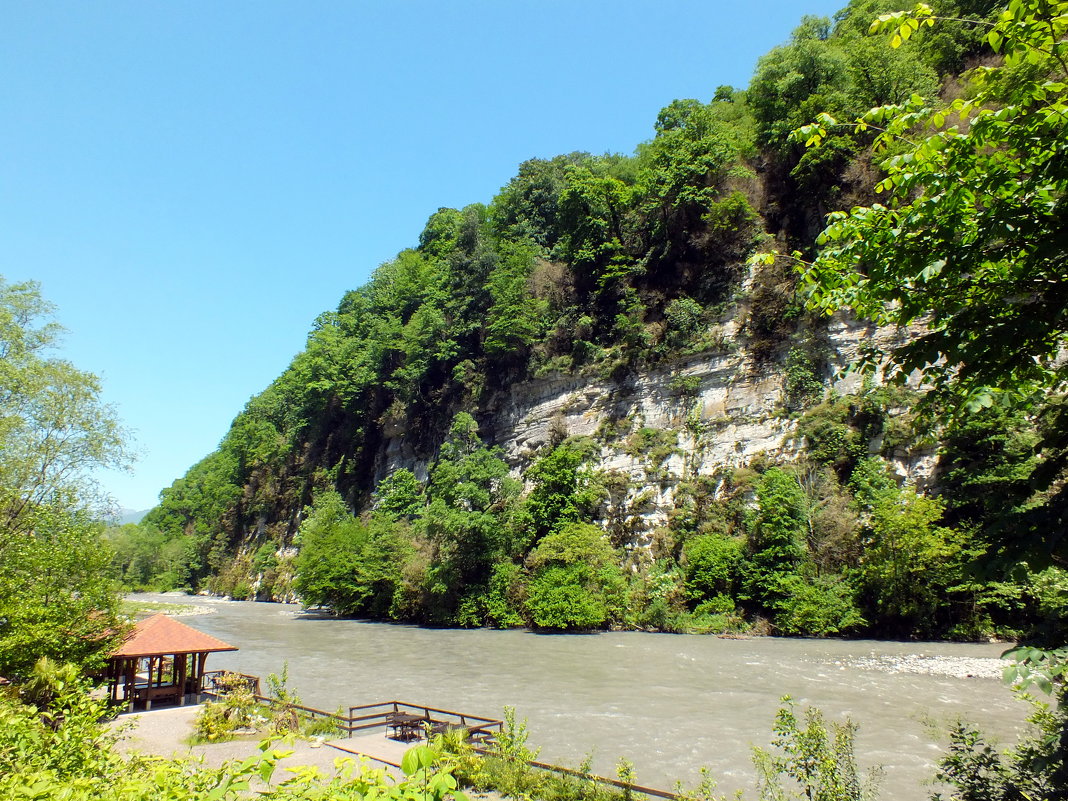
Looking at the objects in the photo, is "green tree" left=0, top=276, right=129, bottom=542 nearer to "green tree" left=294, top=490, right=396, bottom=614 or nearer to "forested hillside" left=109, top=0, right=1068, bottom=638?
"forested hillside" left=109, top=0, right=1068, bottom=638

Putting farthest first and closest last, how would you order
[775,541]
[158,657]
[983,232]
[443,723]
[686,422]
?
[686,422], [775,541], [158,657], [443,723], [983,232]

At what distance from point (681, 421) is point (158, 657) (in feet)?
74.7

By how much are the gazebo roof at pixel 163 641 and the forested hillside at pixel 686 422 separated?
5.63 m

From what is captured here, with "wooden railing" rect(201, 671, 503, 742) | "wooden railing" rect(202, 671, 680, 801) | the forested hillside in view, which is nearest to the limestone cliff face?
the forested hillside

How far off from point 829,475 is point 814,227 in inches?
500

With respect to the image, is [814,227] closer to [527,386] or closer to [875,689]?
[527,386]

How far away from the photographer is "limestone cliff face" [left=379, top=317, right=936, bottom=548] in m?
26.4

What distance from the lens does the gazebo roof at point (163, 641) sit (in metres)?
15.8

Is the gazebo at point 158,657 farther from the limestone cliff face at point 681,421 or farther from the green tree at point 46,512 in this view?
the limestone cliff face at point 681,421

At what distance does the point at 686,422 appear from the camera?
98.7 feet

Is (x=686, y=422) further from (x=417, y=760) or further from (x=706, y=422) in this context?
(x=417, y=760)

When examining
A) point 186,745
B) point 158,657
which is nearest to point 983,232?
point 186,745

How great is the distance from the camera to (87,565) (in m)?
13.8

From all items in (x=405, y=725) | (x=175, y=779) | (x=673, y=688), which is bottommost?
(x=673, y=688)
